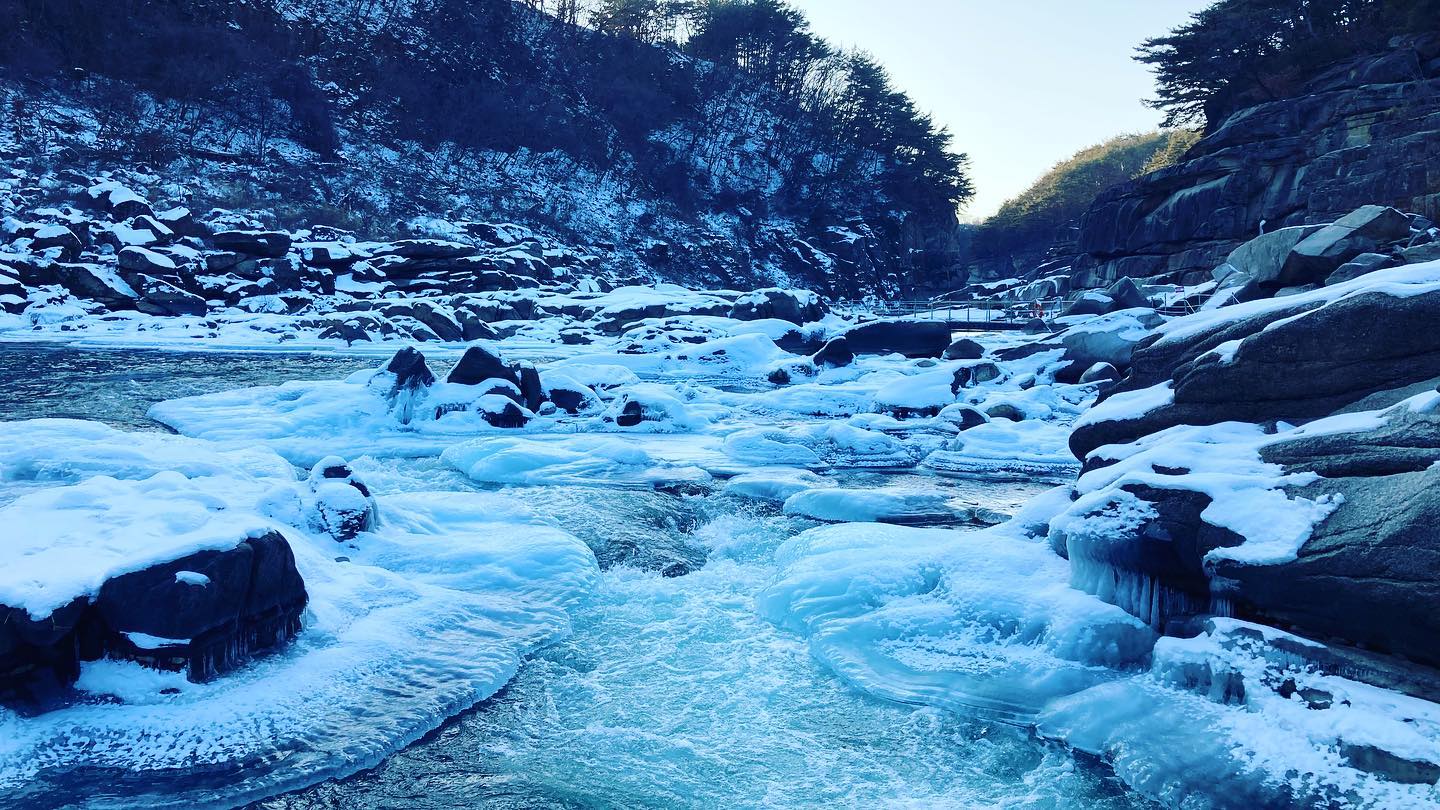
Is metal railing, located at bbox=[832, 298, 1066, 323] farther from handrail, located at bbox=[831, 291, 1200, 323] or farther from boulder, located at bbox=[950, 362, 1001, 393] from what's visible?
boulder, located at bbox=[950, 362, 1001, 393]

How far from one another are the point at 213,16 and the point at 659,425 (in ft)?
173

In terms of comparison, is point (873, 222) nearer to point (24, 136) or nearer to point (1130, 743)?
point (24, 136)

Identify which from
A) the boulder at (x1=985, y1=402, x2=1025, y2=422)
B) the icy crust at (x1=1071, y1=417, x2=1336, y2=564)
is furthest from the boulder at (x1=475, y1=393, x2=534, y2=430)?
the icy crust at (x1=1071, y1=417, x2=1336, y2=564)

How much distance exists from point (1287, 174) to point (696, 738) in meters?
35.1

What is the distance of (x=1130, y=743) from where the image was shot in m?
4.09

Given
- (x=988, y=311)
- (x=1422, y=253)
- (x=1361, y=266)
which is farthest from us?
(x=988, y=311)

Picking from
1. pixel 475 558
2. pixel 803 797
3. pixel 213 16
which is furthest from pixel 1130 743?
pixel 213 16

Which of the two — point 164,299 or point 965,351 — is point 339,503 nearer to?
point 965,351

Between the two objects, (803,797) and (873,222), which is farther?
(873,222)

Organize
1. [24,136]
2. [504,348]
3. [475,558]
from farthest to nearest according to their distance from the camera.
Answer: [24,136], [504,348], [475,558]

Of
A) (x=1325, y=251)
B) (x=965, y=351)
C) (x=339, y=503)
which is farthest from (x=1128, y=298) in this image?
(x=339, y=503)

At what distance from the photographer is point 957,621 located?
17.8 feet

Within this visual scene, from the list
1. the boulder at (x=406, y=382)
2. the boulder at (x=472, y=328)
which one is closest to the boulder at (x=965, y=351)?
the boulder at (x=406, y=382)

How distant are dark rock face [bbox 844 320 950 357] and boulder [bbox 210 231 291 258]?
78.1 ft
